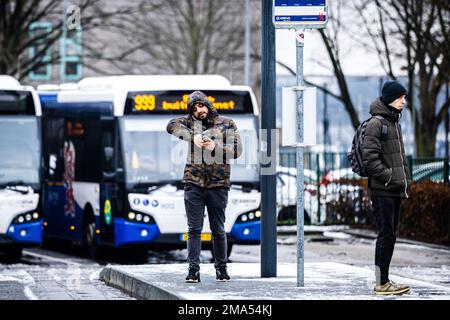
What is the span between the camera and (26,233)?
2045 centimetres

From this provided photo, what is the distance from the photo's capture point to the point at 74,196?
22328 millimetres

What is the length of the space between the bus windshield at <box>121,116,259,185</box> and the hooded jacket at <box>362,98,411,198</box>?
797 cm

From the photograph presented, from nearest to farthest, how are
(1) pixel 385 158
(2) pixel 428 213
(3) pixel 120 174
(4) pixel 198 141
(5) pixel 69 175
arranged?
(1) pixel 385 158, (4) pixel 198 141, (3) pixel 120 174, (5) pixel 69 175, (2) pixel 428 213

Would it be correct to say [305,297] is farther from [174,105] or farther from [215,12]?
[215,12]

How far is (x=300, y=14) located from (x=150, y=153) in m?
7.77

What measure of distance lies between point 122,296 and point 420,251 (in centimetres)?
996

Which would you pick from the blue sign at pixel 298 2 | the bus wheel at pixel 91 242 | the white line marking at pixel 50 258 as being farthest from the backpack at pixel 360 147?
the bus wheel at pixel 91 242

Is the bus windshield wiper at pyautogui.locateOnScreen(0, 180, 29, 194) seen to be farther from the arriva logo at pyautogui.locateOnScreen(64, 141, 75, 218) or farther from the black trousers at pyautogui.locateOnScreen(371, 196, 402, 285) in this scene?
the black trousers at pyautogui.locateOnScreen(371, 196, 402, 285)

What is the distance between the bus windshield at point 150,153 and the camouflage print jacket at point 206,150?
6.72m

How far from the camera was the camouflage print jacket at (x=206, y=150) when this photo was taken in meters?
13.3

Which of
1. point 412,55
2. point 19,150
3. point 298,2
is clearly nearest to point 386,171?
point 298,2

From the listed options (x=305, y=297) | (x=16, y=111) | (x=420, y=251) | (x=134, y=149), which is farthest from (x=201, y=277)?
(x=420, y=251)

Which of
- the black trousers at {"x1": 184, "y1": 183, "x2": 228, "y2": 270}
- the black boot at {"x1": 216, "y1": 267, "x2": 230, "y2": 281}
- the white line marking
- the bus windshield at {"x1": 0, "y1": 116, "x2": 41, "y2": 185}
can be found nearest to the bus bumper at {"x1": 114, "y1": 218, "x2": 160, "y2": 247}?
the white line marking

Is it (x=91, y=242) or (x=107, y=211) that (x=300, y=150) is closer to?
(x=107, y=211)
